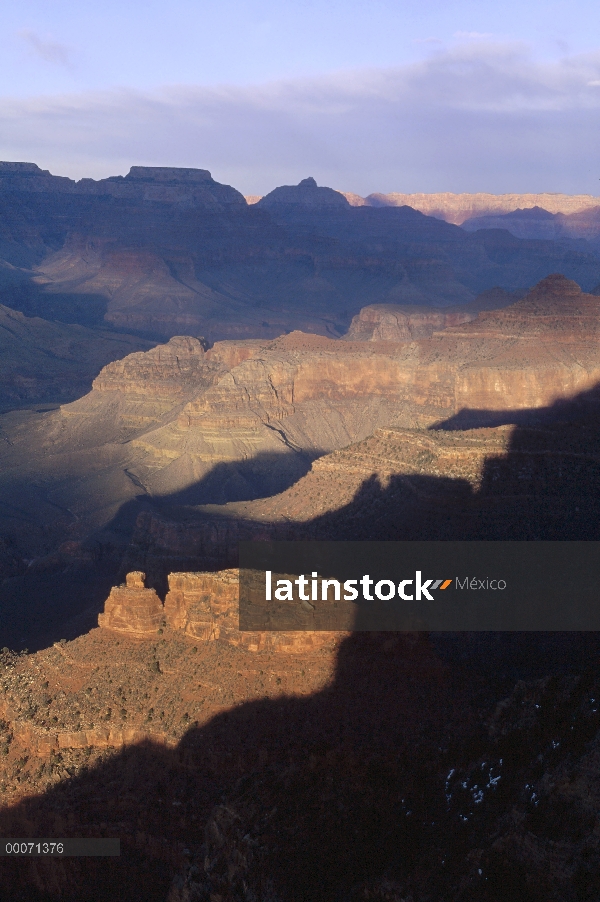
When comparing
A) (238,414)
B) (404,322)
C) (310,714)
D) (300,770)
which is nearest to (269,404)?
(238,414)

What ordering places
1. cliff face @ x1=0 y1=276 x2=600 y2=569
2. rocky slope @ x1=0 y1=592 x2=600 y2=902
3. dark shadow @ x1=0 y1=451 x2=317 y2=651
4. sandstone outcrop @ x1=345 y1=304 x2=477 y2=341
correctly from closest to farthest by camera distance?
rocky slope @ x1=0 y1=592 x2=600 y2=902
dark shadow @ x1=0 y1=451 x2=317 y2=651
cliff face @ x1=0 y1=276 x2=600 y2=569
sandstone outcrop @ x1=345 y1=304 x2=477 y2=341

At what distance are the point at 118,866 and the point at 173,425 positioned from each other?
2671 inches

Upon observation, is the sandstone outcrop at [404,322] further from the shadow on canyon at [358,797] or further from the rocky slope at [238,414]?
the shadow on canyon at [358,797]

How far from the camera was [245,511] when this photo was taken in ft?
209

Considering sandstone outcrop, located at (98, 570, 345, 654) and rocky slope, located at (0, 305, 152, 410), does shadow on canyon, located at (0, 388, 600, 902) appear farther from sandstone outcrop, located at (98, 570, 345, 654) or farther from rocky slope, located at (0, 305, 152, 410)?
rocky slope, located at (0, 305, 152, 410)

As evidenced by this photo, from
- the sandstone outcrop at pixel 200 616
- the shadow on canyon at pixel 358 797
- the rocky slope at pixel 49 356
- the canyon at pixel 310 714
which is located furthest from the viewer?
the rocky slope at pixel 49 356

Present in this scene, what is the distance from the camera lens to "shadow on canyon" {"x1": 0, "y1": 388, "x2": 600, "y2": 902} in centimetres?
1998

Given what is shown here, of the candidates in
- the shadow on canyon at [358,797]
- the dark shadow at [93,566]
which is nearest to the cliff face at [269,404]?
the dark shadow at [93,566]

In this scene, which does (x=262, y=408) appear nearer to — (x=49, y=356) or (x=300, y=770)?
(x=300, y=770)

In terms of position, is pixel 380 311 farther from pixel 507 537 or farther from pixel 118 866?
pixel 118 866

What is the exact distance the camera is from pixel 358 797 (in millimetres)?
24625

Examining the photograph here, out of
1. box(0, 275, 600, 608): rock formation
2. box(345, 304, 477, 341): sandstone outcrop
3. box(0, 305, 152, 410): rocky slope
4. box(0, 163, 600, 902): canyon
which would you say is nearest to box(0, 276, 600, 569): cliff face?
box(0, 275, 600, 608): rock formation

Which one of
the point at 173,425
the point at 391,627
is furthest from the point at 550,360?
the point at 391,627

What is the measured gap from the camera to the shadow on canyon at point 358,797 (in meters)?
20.0
